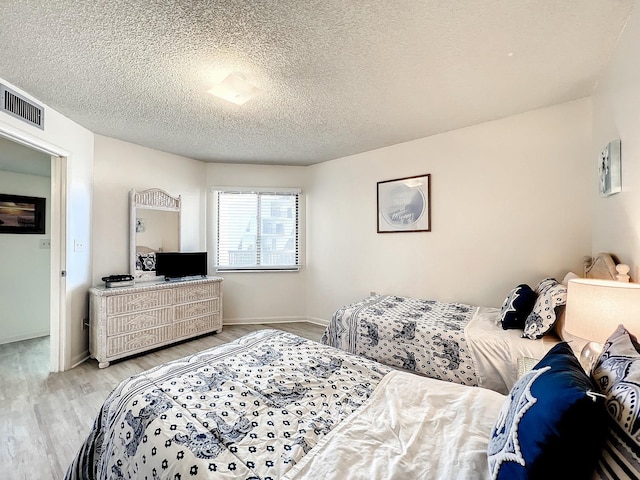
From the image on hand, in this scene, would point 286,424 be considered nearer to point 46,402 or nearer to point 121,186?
point 46,402

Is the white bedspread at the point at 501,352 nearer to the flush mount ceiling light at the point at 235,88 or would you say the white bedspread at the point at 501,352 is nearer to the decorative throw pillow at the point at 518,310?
the decorative throw pillow at the point at 518,310

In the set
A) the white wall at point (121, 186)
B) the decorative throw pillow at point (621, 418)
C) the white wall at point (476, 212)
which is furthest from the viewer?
the white wall at point (121, 186)

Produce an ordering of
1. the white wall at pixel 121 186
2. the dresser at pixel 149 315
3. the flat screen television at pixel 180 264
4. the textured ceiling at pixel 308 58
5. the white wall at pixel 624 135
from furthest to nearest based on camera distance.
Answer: the flat screen television at pixel 180 264 → the white wall at pixel 121 186 → the dresser at pixel 149 315 → the white wall at pixel 624 135 → the textured ceiling at pixel 308 58

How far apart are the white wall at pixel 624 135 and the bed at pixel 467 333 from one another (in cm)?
15

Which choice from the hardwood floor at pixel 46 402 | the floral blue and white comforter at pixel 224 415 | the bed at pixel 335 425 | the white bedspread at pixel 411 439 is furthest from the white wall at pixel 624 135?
the hardwood floor at pixel 46 402

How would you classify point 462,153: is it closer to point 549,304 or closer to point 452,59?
point 452,59

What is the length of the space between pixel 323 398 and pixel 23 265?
4586 millimetres

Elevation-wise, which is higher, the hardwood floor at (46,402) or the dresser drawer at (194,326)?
the dresser drawer at (194,326)

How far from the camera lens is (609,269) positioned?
70.8 inches

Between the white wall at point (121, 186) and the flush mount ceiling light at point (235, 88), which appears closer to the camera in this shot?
the flush mount ceiling light at point (235, 88)

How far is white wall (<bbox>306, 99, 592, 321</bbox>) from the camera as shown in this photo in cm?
255

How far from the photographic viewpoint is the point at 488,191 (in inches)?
115

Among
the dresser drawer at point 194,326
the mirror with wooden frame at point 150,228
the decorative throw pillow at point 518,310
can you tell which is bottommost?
the dresser drawer at point 194,326

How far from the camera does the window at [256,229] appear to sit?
168 inches
